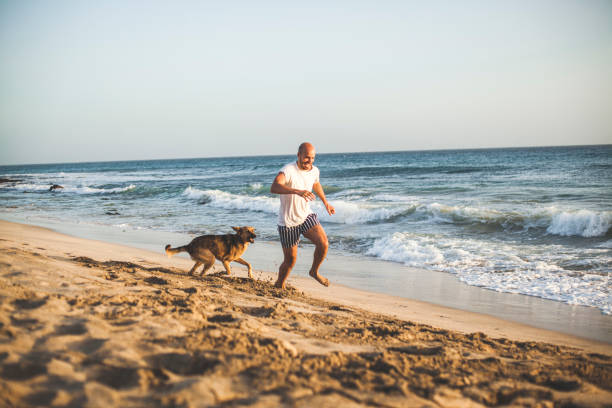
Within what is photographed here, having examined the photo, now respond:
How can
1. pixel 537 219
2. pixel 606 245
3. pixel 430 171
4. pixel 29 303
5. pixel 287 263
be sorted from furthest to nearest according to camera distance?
pixel 430 171 < pixel 537 219 < pixel 606 245 < pixel 287 263 < pixel 29 303

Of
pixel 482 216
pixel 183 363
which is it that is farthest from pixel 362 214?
pixel 183 363

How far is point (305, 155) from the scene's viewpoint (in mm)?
4965

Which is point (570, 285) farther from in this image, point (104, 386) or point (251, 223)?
point (251, 223)

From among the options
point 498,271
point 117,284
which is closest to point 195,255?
point 117,284

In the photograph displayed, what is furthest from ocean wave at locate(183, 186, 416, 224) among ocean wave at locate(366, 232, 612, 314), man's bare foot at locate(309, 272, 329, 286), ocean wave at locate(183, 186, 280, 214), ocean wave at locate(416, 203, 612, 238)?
man's bare foot at locate(309, 272, 329, 286)

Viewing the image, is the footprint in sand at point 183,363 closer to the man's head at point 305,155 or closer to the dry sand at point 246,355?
the dry sand at point 246,355

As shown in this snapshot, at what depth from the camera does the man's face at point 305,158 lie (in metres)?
4.96

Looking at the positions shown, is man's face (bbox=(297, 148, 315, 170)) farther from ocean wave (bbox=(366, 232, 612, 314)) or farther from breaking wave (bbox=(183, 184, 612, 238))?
breaking wave (bbox=(183, 184, 612, 238))

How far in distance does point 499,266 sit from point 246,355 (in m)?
6.26

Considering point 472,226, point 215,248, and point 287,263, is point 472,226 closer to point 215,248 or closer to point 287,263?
point 287,263

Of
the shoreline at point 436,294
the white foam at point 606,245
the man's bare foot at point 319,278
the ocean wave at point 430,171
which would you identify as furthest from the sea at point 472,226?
the ocean wave at point 430,171

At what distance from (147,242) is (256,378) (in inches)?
335

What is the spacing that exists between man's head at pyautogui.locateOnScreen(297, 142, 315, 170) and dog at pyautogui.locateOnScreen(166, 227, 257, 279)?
1.69 meters

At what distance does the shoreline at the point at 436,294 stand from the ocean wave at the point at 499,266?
0.26m
